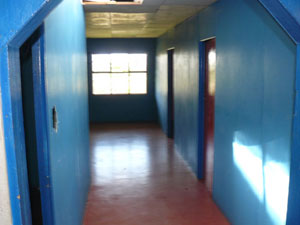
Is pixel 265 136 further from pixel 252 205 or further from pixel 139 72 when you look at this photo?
pixel 139 72

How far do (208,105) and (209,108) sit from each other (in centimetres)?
6

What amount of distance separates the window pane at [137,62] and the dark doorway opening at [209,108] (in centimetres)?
534

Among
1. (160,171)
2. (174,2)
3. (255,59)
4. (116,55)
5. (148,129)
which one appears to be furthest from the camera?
(116,55)

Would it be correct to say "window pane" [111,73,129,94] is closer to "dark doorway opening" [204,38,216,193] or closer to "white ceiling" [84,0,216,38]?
"white ceiling" [84,0,216,38]

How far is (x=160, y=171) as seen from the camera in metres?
5.50

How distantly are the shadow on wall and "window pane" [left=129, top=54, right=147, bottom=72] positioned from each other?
6.89m

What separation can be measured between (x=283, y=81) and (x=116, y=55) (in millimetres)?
7880

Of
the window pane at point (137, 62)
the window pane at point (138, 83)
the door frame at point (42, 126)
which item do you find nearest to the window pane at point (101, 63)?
the window pane at point (137, 62)

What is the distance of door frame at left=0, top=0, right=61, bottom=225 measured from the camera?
133 centimetres

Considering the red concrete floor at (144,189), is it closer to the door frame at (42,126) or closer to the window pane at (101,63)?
the door frame at (42,126)

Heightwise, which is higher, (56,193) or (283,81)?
(283,81)

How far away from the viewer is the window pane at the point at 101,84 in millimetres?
9891

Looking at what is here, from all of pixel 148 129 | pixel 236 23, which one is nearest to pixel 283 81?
pixel 236 23

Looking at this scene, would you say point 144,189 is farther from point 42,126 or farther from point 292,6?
point 292,6
